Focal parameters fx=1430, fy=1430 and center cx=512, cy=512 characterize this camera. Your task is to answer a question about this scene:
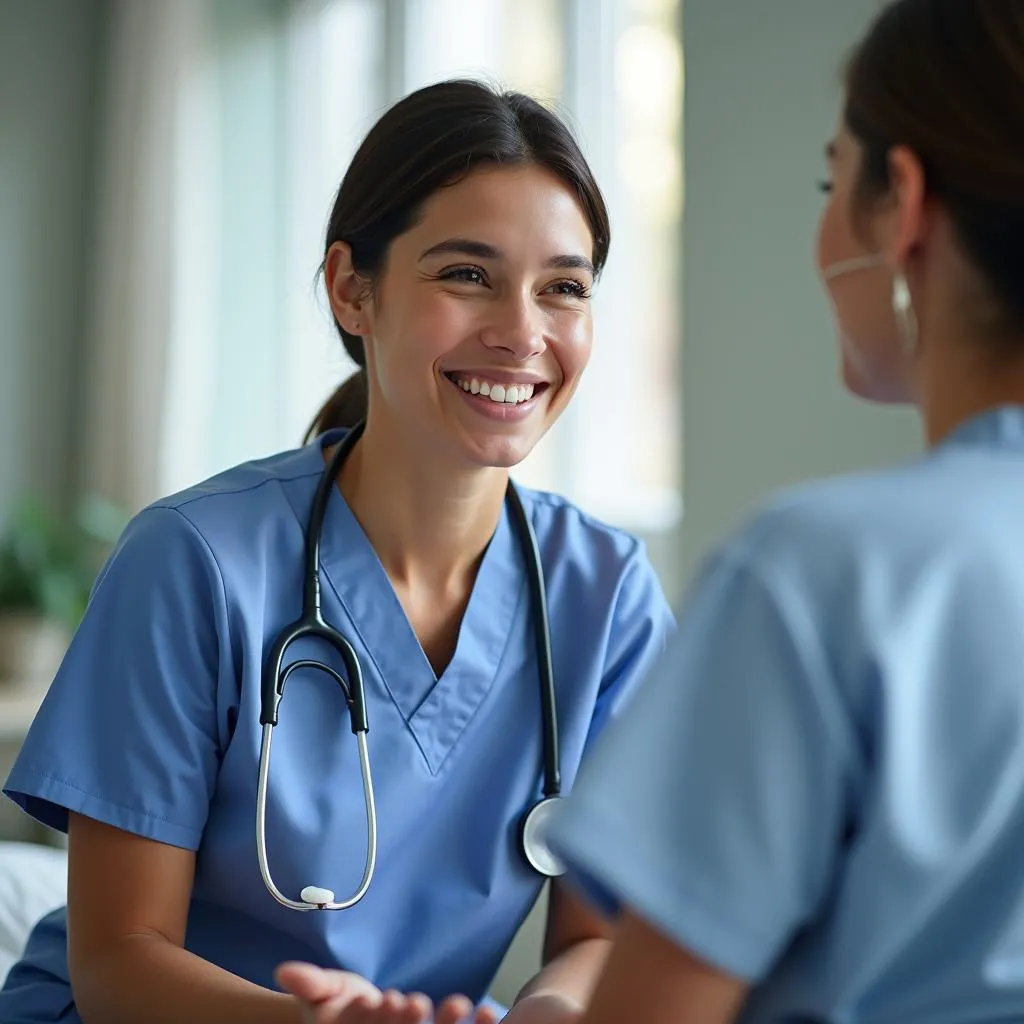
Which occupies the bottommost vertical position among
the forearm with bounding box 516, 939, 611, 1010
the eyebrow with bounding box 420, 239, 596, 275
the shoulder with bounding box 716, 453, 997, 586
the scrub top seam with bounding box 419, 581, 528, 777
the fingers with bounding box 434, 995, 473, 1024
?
the forearm with bounding box 516, 939, 611, 1010

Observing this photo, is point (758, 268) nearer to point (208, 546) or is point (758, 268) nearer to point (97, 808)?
point (208, 546)

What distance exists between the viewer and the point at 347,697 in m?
1.23

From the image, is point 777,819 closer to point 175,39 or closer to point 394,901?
point 394,901

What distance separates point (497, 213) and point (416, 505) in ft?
0.94

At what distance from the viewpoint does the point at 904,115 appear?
694 mm

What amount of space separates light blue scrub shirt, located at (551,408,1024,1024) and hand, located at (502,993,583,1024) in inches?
15.7

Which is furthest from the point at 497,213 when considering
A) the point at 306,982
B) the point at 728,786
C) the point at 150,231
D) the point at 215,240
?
the point at 215,240

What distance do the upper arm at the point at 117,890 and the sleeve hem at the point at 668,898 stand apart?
0.65 meters

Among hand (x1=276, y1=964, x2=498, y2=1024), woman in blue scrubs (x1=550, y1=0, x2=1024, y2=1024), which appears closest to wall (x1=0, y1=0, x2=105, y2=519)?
hand (x1=276, y1=964, x2=498, y2=1024)

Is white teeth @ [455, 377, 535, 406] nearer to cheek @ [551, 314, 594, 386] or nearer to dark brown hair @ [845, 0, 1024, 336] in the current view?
cheek @ [551, 314, 594, 386]

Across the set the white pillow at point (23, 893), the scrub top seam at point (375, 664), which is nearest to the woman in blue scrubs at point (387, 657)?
the scrub top seam at point (375, 664)

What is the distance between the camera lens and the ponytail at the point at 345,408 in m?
1.55

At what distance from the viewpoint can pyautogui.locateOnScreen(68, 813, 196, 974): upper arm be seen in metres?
1.16

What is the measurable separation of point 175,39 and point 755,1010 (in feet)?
11.5
